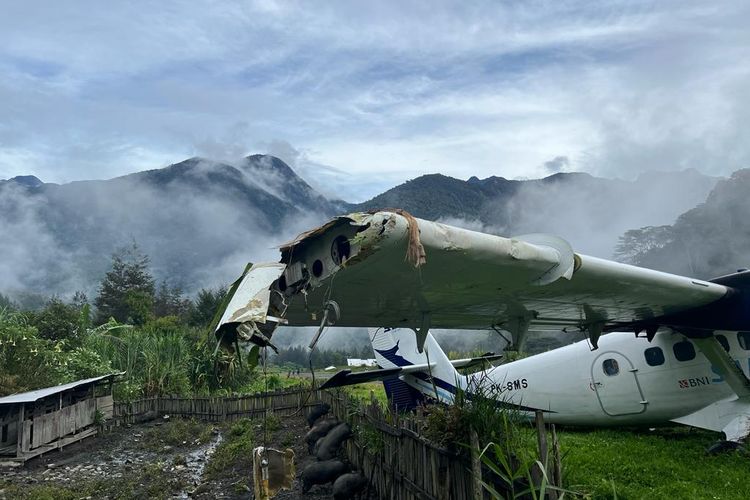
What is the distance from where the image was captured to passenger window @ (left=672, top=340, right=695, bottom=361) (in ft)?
31.9

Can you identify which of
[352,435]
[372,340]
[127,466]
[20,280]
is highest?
[20,280]

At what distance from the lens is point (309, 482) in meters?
8.69

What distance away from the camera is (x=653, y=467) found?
7.77 meters

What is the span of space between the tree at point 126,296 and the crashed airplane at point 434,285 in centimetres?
3942

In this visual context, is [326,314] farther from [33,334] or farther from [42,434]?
[33,334]

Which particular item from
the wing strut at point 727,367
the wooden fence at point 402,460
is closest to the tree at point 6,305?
the wooden fence at point 402,460

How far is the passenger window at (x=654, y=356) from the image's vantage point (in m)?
→ 9.98

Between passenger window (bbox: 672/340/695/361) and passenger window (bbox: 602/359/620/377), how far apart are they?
3.41ft

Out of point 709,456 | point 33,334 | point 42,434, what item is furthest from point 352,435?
point 33,334

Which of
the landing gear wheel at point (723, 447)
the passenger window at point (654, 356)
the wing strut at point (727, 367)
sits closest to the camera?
the landing gear wheel at point (723, 447)

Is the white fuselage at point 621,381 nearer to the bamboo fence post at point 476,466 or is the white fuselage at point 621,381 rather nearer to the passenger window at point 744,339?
the passenger window at point 744,339

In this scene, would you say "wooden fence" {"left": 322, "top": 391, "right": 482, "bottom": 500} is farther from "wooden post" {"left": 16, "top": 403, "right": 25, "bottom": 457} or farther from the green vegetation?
"wooden post" {"left": 16, "top": 403, "right": 25, "bottom": 457}

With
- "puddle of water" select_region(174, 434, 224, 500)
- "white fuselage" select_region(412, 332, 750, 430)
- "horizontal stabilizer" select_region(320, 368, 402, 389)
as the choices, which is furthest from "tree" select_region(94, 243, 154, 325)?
"white fuselage" select_region(412, 332, 750, 430)

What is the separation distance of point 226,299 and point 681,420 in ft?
30.4
